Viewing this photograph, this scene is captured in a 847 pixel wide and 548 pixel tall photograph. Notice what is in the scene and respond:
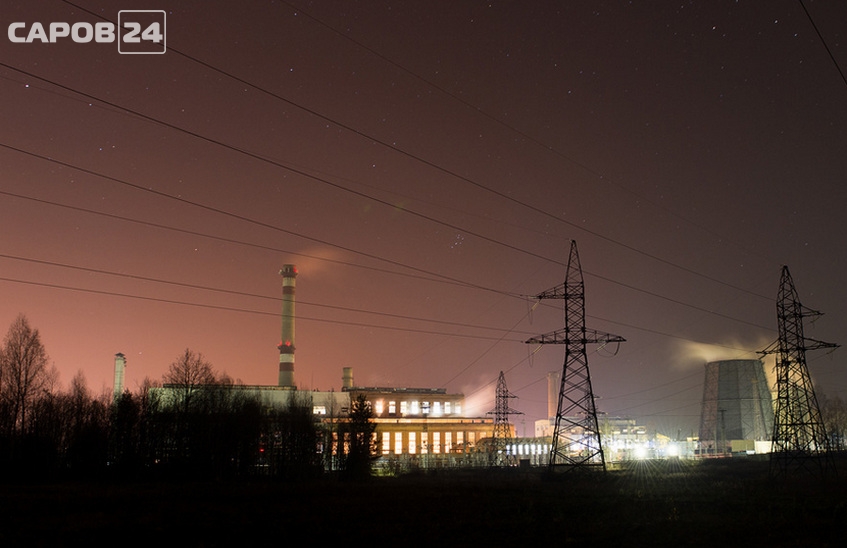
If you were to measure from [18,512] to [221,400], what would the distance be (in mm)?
50257

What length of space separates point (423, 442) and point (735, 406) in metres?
64.9

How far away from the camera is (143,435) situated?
67.1 meters

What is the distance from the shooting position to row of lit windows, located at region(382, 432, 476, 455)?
445ft

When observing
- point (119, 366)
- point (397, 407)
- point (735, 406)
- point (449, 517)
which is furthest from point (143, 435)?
point (735, 406)

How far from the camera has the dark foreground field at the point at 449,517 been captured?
2247 centimetres

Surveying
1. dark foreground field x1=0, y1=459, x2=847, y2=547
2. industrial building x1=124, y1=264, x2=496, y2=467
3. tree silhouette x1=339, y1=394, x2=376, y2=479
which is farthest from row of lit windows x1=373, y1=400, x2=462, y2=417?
dark foreground field x1=0, y1=459, x2=847, y2=547

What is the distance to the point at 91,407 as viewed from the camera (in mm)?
72250

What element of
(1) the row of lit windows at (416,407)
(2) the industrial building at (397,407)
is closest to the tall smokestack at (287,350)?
(2) the industrial building at (397,407)

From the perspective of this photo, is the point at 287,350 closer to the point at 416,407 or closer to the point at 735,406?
the point at 416,407

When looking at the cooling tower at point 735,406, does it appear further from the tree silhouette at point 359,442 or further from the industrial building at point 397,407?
the tree silhouette at point 359,442

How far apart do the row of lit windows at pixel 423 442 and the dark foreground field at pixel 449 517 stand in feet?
312

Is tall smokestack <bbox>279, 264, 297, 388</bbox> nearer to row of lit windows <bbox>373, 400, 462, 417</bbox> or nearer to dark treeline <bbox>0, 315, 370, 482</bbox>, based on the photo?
row of lit windows <bbox>373, 400, 462, 417</bbox>

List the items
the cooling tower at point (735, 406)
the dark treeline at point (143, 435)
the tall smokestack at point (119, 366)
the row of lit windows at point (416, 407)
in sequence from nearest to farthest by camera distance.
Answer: the dark treeline at point (143, 435) → the tall smokestack at point (119, 366) → the cooling tower at point (735, 406) → the row of lit windows at point (416, 407)

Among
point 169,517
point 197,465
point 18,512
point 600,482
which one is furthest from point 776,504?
point 197,465
